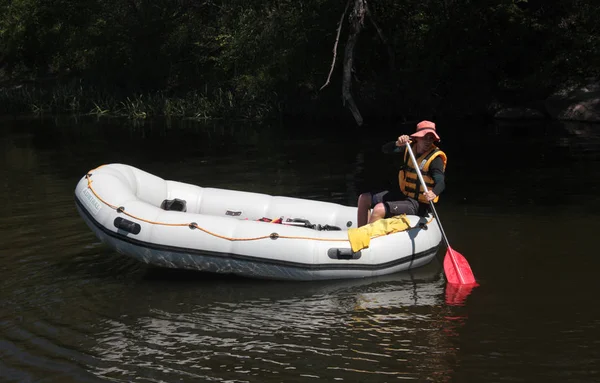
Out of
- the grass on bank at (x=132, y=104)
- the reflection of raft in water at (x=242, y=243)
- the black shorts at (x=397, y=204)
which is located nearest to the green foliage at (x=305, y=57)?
the grass on bank at (x=132, y=104)

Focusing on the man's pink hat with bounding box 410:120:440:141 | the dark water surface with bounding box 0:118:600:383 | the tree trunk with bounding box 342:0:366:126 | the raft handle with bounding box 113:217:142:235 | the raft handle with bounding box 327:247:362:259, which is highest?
the tree trunk with bounding box 342:0:366:126

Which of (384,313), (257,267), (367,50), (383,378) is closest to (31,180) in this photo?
(257,267)

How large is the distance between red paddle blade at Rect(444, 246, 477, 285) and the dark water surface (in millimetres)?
122

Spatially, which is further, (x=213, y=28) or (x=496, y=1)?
(x=213, y=28)

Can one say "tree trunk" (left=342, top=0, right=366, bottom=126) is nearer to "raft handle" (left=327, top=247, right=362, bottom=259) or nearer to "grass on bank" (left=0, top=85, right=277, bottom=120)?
"grass on bank" (left=0, top=85, right=277, bottom=120)

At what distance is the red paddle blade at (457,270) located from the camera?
6.20 metres

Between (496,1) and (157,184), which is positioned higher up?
(496,1)

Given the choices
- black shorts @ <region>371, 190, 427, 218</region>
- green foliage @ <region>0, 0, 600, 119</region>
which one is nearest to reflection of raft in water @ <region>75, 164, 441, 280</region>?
black shorts @ <region>371, 190, 427, 218</region>

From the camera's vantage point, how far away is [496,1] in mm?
17875

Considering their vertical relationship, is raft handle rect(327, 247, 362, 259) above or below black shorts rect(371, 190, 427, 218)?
below

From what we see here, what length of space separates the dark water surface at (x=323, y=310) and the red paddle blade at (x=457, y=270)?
0.12 m

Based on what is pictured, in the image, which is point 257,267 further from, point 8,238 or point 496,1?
point 496,1

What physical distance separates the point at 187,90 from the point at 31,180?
13501 millimetres

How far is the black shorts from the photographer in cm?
666
